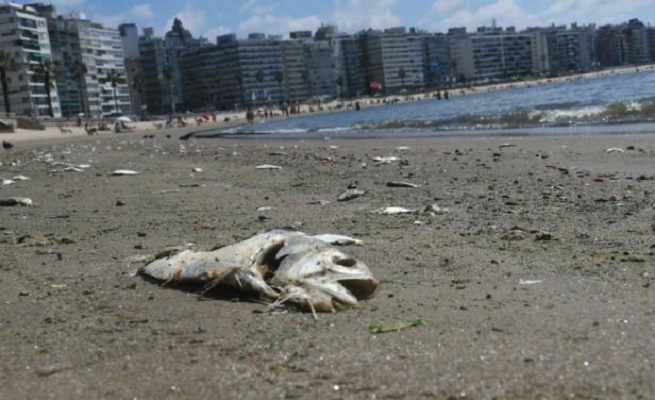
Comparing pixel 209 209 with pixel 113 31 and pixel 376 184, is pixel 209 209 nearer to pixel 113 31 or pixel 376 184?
pixel 376 184

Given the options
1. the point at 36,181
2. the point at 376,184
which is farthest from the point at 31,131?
the point at 376,184

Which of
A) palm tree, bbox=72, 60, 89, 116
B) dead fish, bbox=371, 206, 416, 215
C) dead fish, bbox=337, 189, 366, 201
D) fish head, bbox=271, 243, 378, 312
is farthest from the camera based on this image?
palm tree, bbox=72, 60, 89, 116

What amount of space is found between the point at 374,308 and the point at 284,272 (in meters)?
0.70

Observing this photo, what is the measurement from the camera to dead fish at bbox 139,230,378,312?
15.5ft

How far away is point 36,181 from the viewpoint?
1585cm

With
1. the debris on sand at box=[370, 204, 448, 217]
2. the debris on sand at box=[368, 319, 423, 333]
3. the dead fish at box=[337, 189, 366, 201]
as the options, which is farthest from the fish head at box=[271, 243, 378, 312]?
the dead fish at box=[337, 189, 366, 201]

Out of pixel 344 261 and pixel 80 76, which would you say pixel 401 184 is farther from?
pixel 80 76

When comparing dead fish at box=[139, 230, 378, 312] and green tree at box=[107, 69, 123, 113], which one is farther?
green tree at box=[107, 69, 123, 113]

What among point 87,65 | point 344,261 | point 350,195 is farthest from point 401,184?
point 87,65

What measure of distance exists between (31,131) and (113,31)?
127937 mm

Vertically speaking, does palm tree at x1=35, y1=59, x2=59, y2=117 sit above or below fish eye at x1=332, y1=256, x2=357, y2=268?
above

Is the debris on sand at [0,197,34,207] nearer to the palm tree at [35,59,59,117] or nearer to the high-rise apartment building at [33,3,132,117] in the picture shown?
the palm tree at [35,59,59,117]

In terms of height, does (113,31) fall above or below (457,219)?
above

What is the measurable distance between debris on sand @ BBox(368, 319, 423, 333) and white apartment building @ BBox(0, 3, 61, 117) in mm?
143927
